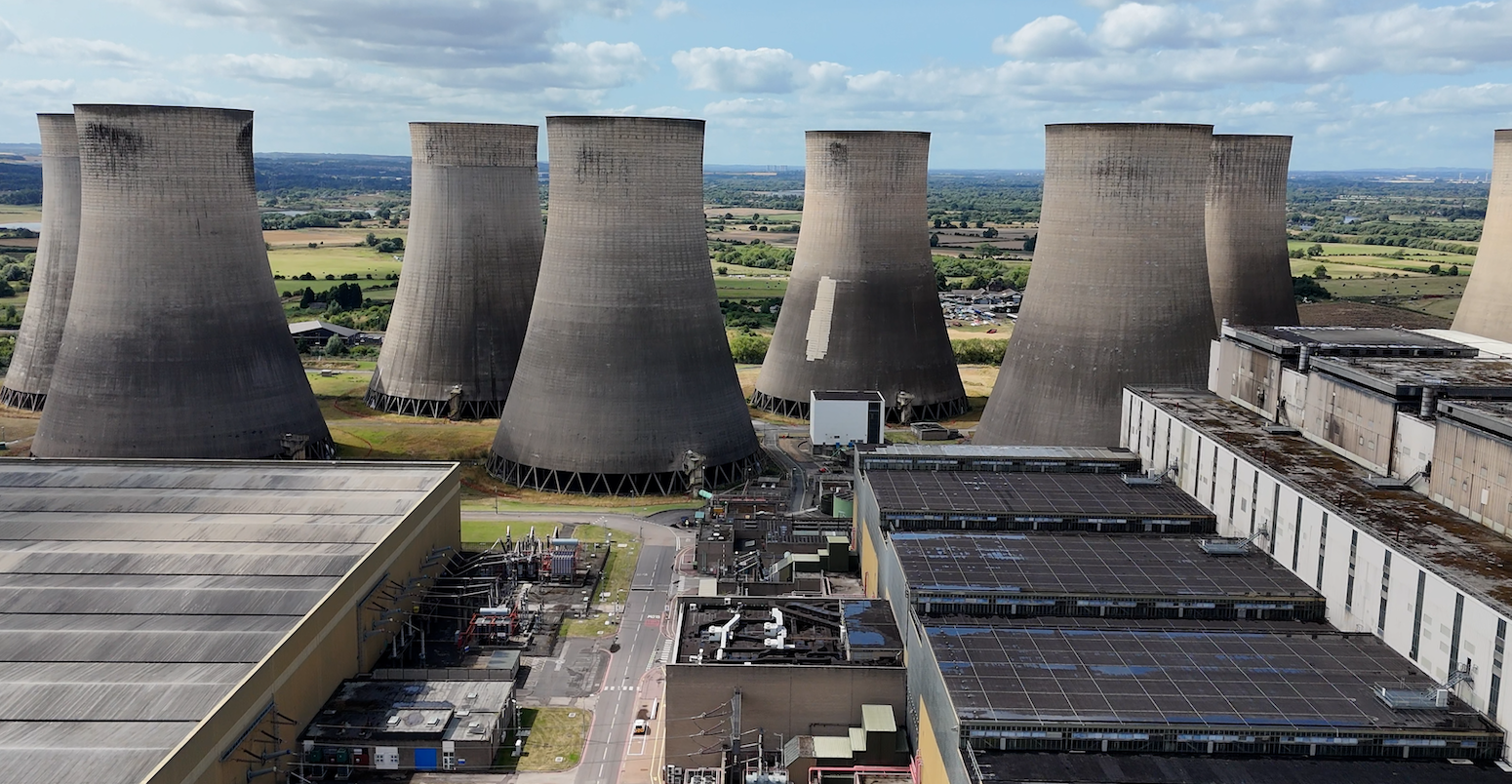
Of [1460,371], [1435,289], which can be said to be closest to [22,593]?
[1460,371]

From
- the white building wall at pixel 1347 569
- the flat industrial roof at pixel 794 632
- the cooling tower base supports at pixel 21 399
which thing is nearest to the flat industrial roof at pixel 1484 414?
the white building wall at pixel 1347 569

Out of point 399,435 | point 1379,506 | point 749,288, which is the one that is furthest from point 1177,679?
point 749,288

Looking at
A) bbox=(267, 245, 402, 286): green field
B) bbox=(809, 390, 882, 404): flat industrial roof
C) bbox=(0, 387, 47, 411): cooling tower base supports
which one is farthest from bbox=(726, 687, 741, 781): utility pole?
bbox=(267, 245, 402, 286): green field

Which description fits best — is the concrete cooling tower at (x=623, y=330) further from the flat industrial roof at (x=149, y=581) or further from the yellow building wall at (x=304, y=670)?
the yellow building wall at (x=304, y=670)

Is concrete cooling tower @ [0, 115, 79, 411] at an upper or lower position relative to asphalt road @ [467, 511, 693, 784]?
upper

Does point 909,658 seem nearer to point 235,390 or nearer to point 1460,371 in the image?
point 1460,371

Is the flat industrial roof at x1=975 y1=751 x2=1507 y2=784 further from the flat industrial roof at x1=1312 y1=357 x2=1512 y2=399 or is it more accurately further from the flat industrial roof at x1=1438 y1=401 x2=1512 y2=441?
the flat industrial roof at x1=1312 y1=357 x2=1512 y2=399
